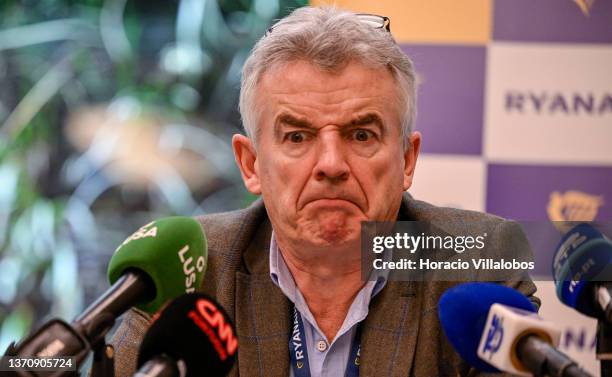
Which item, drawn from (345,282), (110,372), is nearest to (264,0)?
(345,282)

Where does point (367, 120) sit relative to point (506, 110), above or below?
above

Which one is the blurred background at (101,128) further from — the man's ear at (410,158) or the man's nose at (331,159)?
the man's nose at (331,159)

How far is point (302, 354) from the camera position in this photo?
2045mm

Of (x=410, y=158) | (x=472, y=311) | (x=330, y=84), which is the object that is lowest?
(x=410, y=158)

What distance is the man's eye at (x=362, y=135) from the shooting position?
1.96 m

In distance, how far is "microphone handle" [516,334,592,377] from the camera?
108 centimetres

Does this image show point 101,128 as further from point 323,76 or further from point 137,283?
point 137,283

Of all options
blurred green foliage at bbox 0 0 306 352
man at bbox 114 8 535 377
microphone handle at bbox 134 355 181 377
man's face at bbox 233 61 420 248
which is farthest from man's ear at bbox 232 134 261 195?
blurred green foliage at bbox 0 0 306 352

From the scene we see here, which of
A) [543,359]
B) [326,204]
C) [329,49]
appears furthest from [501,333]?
[329,49]

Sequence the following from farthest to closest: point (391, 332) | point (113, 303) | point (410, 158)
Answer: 1. point (410, 158)
2. point (391, 332)
3. point (113, 303)

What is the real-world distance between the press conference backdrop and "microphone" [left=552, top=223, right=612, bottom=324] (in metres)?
1.73

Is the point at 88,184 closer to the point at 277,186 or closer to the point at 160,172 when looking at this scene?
the point at 160,172

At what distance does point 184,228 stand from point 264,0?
213cm

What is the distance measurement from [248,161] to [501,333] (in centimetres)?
114
